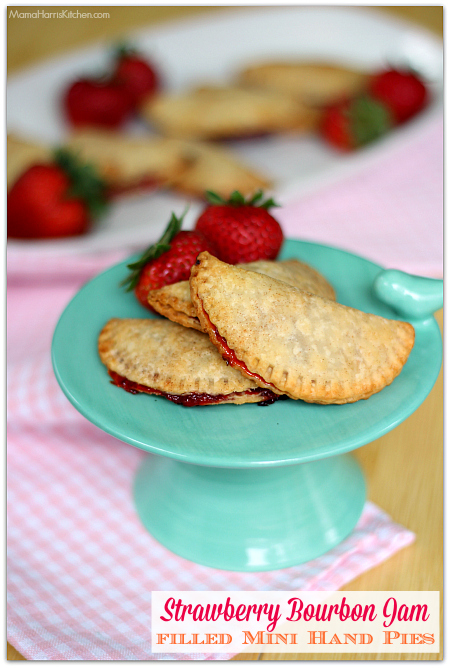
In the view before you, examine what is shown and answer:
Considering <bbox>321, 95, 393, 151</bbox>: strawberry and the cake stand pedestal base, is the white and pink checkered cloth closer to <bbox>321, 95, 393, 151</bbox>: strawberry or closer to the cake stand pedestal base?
the cake stand pedestal base

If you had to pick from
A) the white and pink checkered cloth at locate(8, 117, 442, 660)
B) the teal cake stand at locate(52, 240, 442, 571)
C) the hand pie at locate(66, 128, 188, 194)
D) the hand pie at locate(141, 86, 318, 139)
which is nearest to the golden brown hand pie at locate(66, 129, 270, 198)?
the hand pie at locate(66, 128, 188, 194)

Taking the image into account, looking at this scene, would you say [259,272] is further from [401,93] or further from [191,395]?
[401,93]

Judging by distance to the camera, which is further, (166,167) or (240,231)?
(166,167)

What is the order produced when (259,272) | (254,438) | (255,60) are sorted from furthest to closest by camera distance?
(255,60) < (259,272) < (254,438)

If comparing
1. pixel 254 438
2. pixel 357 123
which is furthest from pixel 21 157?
pixel 254 438

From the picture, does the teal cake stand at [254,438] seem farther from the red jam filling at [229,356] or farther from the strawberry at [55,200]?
the strawberry at [55,200]

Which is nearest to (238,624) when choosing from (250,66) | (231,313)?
(231,313)
